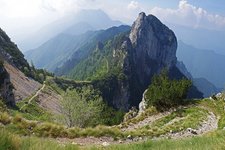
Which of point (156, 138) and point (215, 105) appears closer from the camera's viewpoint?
point (156, 138)

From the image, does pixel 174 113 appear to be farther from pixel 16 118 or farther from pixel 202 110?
pixel 16 118

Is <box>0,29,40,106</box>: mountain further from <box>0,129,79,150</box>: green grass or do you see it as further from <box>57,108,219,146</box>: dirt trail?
<box>0,129,79,150</box>: green grass

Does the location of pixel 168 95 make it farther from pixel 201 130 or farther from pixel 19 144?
pixel 19 144

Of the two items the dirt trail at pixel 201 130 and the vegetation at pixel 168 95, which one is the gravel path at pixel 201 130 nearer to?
the dirt trail at pixel 201 130

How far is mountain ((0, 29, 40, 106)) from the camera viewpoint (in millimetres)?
90875

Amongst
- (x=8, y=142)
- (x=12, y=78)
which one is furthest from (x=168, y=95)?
(x=12, y=78)

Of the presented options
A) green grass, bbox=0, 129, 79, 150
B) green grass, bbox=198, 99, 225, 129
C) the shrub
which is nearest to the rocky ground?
green grass, bbox=198, 99, 225, 129

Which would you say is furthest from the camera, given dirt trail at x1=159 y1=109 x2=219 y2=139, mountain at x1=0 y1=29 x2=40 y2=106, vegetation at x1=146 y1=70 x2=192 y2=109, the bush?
mountain at x1=0 y1=29 x2=40 y2=106

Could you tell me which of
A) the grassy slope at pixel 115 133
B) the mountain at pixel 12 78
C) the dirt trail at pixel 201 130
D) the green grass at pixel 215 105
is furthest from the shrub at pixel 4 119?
the mountain at pixel 12 78

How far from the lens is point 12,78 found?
5310 inches

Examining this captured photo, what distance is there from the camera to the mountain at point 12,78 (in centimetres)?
9088

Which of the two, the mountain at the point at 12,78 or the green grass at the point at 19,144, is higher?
the green grass at the point at 19,144

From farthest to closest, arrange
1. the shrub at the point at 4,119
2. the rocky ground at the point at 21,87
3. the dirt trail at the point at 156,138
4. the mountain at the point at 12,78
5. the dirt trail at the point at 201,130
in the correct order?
the rocky ground at the point at 21,87 → the mountain at the point at 12,78 → the dirt trail at the point at 201,130 → the dirt trail at the point at 156,138 → the shrub at the point at 4,119

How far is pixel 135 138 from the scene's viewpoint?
26.6 meters
